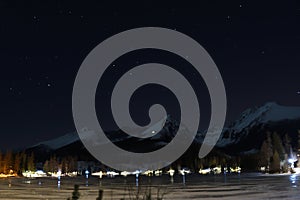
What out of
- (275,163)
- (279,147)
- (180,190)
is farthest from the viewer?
(279,147)

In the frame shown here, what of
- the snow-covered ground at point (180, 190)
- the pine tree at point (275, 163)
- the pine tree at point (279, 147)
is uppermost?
the pine tree at point (279, 147)

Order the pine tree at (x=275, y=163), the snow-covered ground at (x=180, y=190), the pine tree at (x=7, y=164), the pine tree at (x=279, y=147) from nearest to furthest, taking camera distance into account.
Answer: the snow-covered ground at (x=180, y=190) < the pine tree at (x=275, y=163) < the pine tree at (x=279, y=147) < the pine tree at (x=7, y=164)

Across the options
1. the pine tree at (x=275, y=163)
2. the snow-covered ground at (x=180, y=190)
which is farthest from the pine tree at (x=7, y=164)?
the snow-covered ground at (x=180, y=190)

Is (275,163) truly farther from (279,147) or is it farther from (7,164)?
(7,164)

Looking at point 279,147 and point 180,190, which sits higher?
point 279,147

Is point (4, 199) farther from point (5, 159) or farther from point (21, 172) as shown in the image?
point (21, 172)

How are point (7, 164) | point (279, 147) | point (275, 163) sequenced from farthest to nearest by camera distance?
1. point (7, 164)
2. point (279, 147)
3. point (275, 163)

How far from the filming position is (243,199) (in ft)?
89.4

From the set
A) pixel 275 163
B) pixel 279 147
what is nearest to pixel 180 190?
pixel 275 163

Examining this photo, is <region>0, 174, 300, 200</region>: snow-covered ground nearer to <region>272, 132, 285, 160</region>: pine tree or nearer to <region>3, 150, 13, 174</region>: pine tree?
<region>272, 132, 285, 160</region>: pine tree

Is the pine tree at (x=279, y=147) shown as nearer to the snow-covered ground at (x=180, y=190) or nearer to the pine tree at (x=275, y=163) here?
the pine tree at (x=275, y=163)

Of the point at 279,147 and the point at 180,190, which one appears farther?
the point at 279,147

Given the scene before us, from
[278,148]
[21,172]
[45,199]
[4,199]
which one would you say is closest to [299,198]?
[45,199]

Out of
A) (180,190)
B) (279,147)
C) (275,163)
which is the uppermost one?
(279,147)
